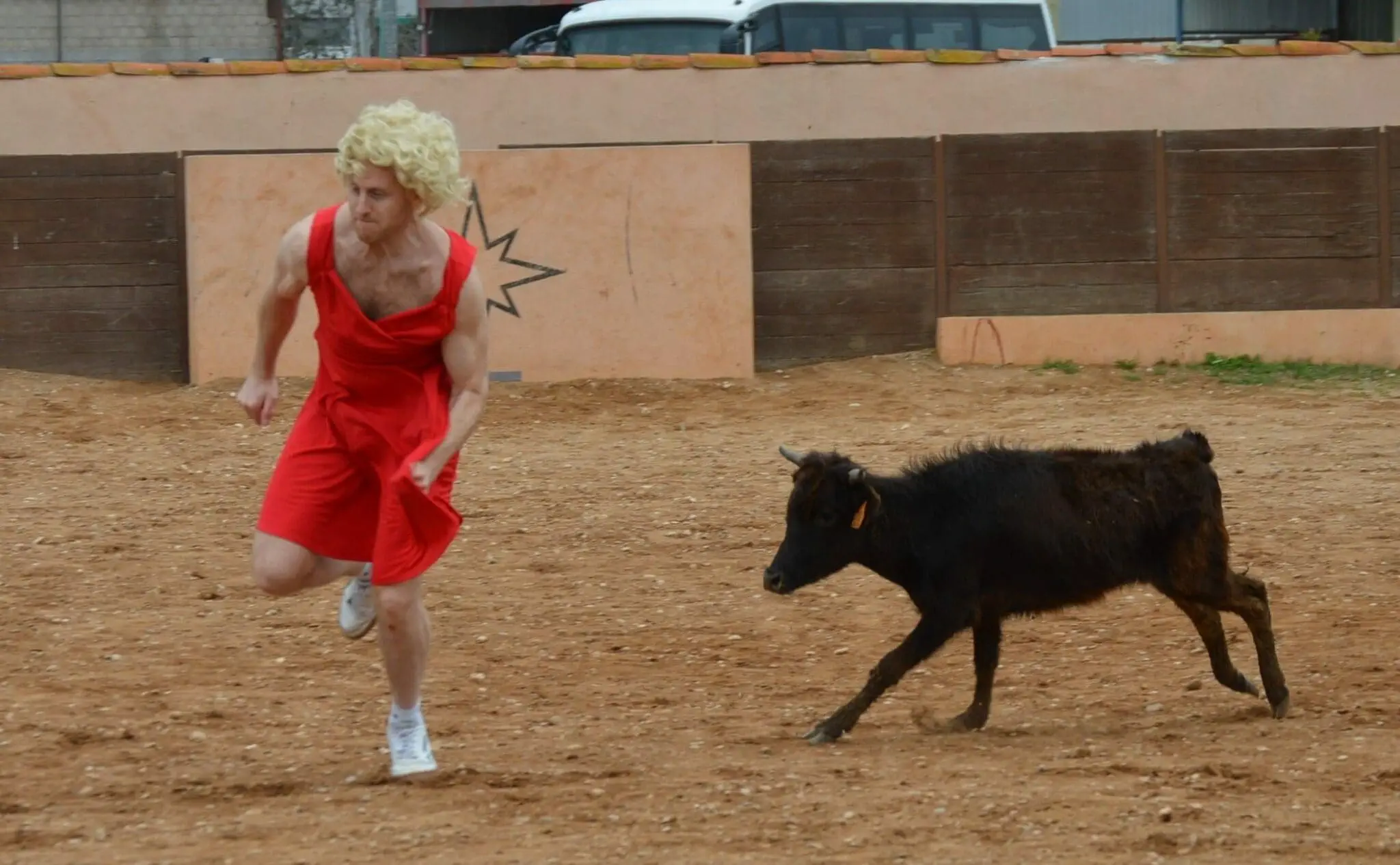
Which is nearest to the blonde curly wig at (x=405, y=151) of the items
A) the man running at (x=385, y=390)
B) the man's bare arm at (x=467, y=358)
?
the man running at (x=385, y=390)

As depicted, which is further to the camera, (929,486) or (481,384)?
(929,486)

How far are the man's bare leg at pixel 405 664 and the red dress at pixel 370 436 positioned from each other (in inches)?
2.5

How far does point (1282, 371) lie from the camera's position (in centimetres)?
1327

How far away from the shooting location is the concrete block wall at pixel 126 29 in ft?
78.9

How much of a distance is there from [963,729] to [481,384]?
1881 millimetres

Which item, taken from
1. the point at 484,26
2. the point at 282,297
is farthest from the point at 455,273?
the point at 484,26

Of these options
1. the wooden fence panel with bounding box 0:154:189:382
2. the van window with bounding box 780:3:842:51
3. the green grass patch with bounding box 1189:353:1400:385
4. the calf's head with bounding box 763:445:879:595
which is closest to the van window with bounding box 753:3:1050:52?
the van window with bounding box 780:3:842:51

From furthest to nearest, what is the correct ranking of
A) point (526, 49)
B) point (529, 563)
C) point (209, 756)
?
point (526, 49)
point (529, 563)
point (209, 756)

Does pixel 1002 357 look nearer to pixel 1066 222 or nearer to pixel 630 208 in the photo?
pixel 1066 222

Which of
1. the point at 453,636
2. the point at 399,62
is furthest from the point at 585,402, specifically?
the point at 453,636

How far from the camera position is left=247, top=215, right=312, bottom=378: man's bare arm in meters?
4.91

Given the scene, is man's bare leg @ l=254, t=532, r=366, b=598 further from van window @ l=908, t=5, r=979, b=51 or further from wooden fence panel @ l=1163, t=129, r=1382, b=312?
van window @ l=908, t=5, r=979, b=51

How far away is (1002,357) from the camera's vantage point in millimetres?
13547

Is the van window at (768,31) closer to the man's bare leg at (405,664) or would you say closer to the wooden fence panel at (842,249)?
the wooden fence panel at (842,249)
